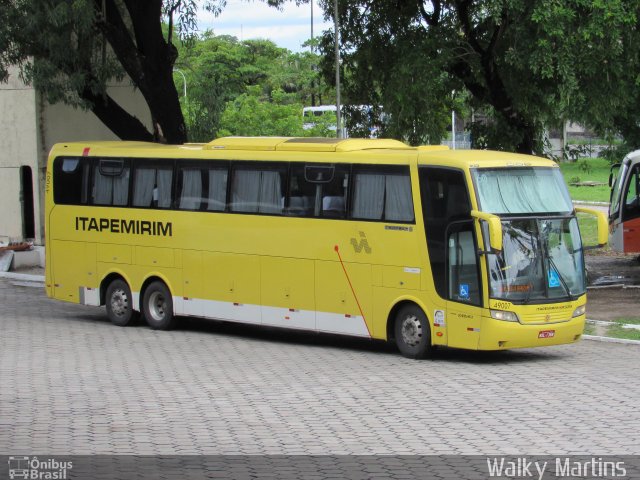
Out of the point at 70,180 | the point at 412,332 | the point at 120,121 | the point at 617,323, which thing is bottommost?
the point at 617,323

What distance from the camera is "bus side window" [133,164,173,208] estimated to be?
20.9m

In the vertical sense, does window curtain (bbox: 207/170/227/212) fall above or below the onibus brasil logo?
above

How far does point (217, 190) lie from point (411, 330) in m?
4.74

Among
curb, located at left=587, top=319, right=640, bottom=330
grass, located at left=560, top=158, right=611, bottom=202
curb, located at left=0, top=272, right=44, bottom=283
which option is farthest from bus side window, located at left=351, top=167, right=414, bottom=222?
grass, located at left=560, top=158, right=611, bottom=202

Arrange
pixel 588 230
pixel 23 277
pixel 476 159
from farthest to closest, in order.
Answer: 1. pixel 588 230
2. pixel 23 277
3. pixel 476 159

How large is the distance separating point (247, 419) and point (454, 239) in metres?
5.34

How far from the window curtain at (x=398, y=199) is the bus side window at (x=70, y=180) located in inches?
283

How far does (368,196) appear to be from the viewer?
17812mm

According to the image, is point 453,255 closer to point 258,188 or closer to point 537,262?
point 537,262

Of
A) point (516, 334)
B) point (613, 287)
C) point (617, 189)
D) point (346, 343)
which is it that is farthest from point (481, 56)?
point (516, 334)

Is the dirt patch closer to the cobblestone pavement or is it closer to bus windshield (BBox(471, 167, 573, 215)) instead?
the cobblestone pavement

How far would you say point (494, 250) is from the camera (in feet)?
52.6

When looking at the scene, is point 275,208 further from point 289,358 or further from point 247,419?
point 247,419

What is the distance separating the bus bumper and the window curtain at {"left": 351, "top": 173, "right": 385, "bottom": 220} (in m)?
2.61
